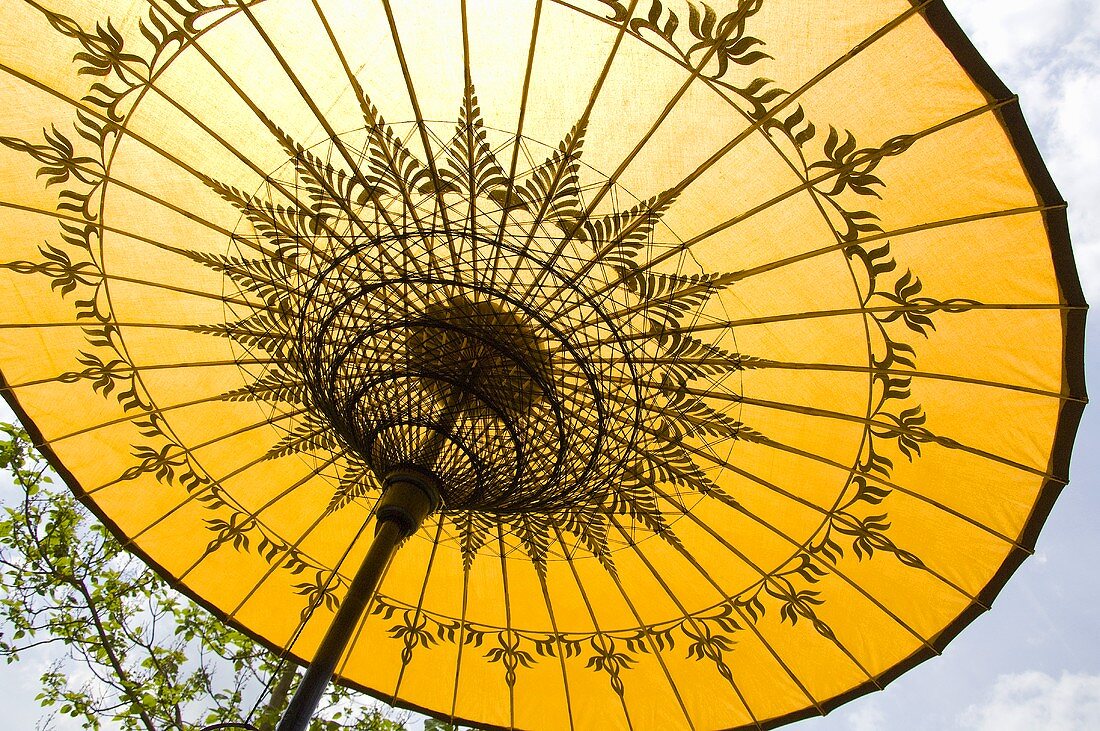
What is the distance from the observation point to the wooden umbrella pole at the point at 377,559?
239 centimetres

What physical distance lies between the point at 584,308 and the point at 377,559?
1.08 m

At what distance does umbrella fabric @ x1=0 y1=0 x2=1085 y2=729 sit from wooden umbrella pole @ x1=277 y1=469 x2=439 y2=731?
Answer: 80mm

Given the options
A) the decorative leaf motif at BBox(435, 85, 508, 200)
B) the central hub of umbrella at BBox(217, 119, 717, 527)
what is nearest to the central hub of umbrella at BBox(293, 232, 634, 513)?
the central hub of umbrella at BBox(217, 119, 717, 527)

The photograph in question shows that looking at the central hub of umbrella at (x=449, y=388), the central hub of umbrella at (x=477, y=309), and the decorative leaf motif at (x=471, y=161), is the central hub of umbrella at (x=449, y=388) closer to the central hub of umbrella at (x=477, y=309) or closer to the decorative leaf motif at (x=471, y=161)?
the central hub of umbrella at (x=477, y=309)

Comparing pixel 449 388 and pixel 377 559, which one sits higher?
pixel 449 388

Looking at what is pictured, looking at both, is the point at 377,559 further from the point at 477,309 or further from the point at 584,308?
the point at 584,308

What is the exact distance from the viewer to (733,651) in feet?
10.9

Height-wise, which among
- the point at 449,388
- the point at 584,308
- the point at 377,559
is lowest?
the point at 377,559

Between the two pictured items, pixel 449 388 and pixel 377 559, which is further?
pixel 449 388

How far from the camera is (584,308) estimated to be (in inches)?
107

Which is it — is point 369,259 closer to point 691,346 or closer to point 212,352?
point 212,352

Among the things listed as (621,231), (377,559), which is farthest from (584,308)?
(377,559)

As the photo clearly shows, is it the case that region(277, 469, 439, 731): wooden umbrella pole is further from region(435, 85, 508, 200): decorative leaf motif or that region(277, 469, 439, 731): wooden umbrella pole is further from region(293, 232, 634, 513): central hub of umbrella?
region(435, 85, 508, 200): decorative leaf motif

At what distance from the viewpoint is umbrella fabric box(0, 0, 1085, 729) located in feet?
7.54
